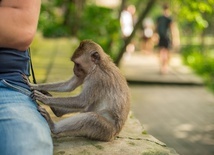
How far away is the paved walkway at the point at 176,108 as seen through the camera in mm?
7338

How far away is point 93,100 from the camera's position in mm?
3203

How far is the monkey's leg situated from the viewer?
296cm

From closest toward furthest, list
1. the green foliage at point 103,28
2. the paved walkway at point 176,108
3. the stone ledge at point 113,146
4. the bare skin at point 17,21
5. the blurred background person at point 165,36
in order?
the bare skin at point 17,21, the stone ledge at point 113,146, the paved walkway at point 176,108, the green foliage at point 103,28, the blurred background person at point 165,36

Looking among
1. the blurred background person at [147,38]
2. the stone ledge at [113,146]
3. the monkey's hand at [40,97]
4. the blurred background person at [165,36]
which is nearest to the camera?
the stone ledge at [113,146]

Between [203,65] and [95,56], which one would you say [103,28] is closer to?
[203,65]

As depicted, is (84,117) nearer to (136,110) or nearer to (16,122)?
(16,122)

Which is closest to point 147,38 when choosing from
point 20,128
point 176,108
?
point 176,108

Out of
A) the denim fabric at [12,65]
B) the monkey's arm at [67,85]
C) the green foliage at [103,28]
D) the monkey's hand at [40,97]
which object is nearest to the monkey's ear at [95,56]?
the monkey's arm at [67,85]

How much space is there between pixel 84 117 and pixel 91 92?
0.92 ft

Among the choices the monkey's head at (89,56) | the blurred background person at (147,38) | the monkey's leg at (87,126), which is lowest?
the blurred background person at (147,38)

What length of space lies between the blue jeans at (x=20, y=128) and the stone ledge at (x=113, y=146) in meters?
0.56

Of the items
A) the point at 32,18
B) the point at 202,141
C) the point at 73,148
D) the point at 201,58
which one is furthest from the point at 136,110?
the point at 201,58

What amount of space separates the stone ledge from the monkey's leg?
5cm

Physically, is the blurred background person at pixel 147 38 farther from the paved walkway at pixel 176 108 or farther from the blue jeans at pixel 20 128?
the blue jeans at pixel 20 128
